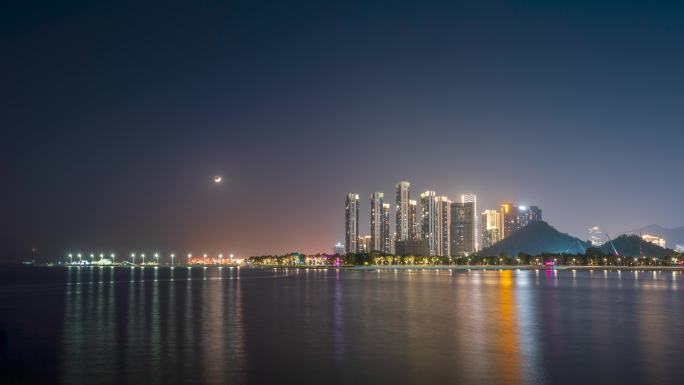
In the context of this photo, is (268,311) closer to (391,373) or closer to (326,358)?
(326,358)

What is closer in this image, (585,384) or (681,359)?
(585,384)

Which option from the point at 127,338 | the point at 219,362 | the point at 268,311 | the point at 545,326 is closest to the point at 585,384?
the point at 219,362

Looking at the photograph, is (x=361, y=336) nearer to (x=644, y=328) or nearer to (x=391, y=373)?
(x=391, y=373)

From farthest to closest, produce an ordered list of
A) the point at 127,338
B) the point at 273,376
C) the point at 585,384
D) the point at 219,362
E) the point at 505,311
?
the point at 505,311 → the point at 127,338 → the point at 219,362 → the point at 273,376 → the point at 585,384

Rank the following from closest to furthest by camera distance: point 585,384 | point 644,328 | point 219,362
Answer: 1. point 585,384
2. point 219,362
3. point 644,328

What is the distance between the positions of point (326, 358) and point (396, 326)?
1068 centimetres

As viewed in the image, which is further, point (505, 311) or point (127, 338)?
point (505, 311)

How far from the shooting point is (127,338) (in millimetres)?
27422

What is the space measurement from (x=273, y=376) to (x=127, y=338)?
1216cm

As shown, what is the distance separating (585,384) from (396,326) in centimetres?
1535

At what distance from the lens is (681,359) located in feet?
70.6

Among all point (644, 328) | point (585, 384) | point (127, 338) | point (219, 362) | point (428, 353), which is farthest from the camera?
point (644, 328)

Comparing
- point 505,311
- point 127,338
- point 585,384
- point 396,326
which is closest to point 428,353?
point 585,384

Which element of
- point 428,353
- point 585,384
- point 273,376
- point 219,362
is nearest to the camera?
point 585,384
